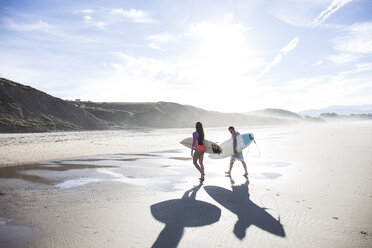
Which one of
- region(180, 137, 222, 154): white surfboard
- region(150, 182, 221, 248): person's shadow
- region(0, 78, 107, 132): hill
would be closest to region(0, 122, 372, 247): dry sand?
region(150, 182, 221, 248): person's shadow

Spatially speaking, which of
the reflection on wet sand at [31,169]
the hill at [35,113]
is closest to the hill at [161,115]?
the hill at [35,113]

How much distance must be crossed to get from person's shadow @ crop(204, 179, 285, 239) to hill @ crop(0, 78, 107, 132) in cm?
3725

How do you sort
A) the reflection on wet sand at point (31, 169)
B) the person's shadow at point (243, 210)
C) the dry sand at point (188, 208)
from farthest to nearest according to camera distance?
the reflection on wet sand at point (31, 169) < the person's shadow at point (243, 210) < the dry sand at point (188, 208)

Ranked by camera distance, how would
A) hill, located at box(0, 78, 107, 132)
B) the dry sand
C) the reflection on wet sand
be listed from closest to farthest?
the dry sand
the reflection on wet sand
hill, located at box(0, 78, 107, 132)

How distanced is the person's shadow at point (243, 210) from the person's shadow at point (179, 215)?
1.57ft

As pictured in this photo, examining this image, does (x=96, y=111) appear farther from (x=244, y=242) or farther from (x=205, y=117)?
(x=244, y=242)

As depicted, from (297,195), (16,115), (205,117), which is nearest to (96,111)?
(16,115)

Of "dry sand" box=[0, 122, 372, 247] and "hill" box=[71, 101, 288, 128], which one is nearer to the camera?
"dry sand" box=[0, 122, 372, 247]

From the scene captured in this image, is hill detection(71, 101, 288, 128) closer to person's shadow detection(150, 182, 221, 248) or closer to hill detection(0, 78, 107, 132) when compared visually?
hill detection(0, 78, 107, 132)

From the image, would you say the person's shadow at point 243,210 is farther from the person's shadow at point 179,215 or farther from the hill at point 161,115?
the hill at point 161,115

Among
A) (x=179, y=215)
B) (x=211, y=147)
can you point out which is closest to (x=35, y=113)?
(x=211, y=147)

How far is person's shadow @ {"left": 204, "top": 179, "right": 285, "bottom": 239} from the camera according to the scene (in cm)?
430

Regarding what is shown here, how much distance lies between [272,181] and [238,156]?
65.8 inches

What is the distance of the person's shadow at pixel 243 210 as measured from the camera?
430cm
